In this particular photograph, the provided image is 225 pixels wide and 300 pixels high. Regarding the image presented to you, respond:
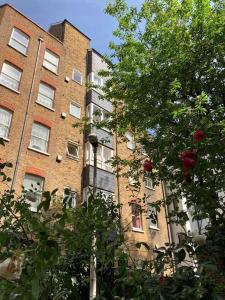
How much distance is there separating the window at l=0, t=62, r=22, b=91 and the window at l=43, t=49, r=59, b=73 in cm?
254

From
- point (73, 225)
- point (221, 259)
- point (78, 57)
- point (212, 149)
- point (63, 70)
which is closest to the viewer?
point (73, 225)

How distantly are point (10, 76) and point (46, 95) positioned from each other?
96.3 inches

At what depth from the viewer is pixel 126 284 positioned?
308 centimetres

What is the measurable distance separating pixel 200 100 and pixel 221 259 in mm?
6037

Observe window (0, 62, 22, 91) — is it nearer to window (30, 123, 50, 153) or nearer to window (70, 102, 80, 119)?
window (30, 123, 50, 153)

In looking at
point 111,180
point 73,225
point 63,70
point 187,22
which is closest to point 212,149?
point 73,225

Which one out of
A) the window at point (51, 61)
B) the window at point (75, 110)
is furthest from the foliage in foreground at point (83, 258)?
the window at point (51, 61)

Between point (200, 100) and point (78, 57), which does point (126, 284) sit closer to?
point (200, 100)

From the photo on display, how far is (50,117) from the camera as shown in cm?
1869

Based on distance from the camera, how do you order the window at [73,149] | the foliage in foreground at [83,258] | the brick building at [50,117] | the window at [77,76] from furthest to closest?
the window at [77,76] < the window at [73,149] < the brick building at [50,117] < the foliage in foreground at [83,258]

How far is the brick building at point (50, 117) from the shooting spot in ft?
53.7

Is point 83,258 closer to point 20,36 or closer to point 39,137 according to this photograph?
point 39,137

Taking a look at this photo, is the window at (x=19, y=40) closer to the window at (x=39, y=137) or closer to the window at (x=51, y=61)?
the window at (x=51, y=61)

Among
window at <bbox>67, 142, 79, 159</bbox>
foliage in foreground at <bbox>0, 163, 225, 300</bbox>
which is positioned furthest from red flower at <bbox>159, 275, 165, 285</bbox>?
window at <bbox>67, 142, 79, 159</bbox>
